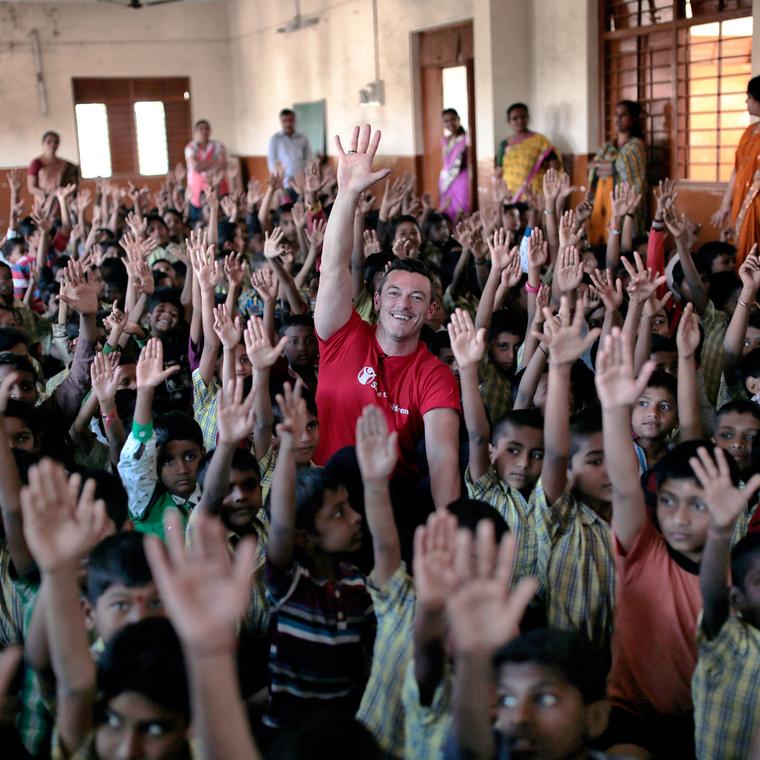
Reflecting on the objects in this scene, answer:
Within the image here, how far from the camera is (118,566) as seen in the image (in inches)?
70.8

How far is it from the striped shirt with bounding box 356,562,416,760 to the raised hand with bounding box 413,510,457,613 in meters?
0.33

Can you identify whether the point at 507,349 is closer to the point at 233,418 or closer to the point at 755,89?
the point at 233,418

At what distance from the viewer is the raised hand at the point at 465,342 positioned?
232 cm

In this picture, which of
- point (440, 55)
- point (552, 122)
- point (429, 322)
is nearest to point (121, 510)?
point (429, 322)

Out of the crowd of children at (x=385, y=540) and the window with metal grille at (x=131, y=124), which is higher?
the window with metal grille at (x=131, y=124)

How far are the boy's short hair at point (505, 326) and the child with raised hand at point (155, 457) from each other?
143cm

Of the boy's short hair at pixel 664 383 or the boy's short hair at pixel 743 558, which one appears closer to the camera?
the boy's short hair at pixel 743 558

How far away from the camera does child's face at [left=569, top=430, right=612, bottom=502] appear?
2279mm

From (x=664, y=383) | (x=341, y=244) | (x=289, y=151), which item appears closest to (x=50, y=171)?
(x=289, y=151)

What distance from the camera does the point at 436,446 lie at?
Result: 2480 mm

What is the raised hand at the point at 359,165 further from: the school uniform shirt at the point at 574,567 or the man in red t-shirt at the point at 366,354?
the school uniform shirt at the point at 574,567

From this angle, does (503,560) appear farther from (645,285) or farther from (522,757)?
(645,285)

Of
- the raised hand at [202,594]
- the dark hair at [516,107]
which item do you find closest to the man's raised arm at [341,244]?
the raised hand at [202,594]

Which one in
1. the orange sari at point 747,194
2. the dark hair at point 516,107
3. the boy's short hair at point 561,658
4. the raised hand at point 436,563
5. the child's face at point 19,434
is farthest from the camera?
the dark hair at point 516,107
